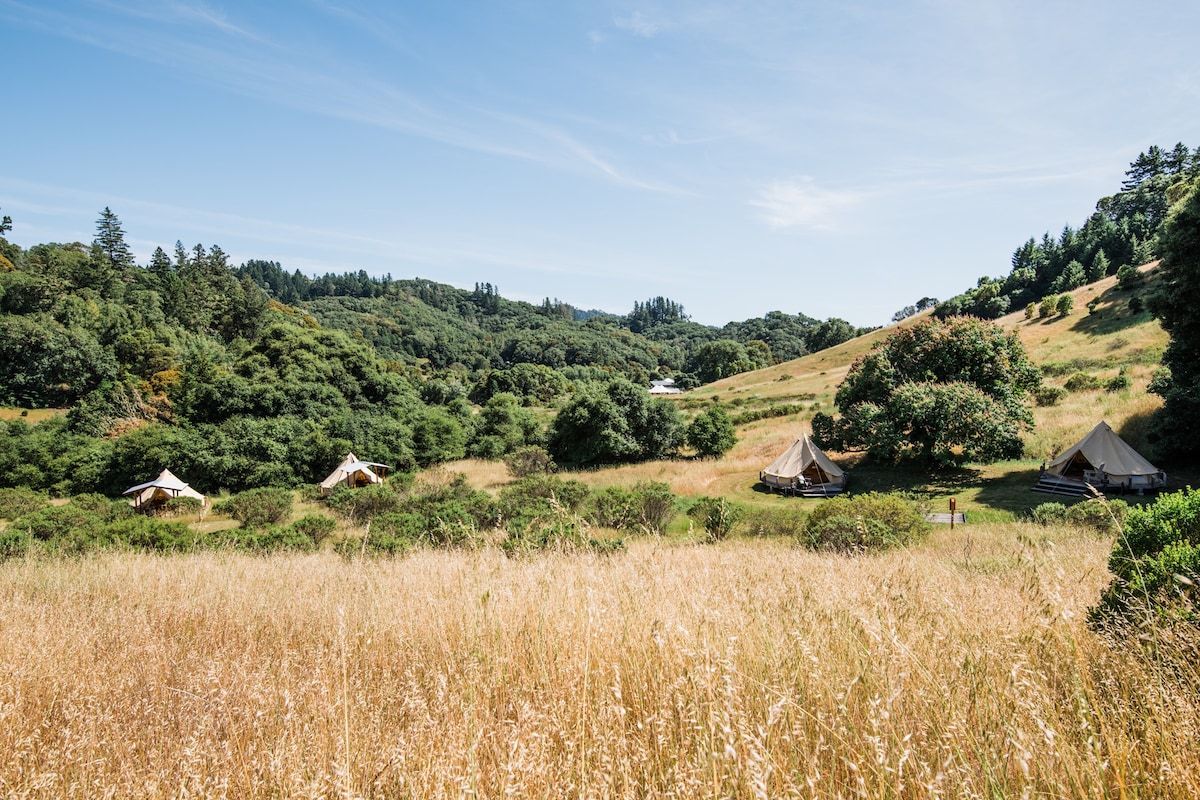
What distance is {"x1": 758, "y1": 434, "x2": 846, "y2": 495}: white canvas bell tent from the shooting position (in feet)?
67.6

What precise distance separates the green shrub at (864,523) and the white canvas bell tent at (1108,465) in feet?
26.0

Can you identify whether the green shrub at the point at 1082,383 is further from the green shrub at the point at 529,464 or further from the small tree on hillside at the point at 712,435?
the green shrub at the point at 529,464

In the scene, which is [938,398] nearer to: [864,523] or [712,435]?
[864,523]

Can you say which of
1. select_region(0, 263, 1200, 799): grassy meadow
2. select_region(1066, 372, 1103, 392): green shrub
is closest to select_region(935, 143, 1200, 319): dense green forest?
select_region(1066, 372, 1103, 392): green shrub

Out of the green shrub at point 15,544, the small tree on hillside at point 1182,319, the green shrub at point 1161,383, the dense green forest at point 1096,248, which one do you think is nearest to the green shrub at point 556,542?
the green shrub at point 15,544

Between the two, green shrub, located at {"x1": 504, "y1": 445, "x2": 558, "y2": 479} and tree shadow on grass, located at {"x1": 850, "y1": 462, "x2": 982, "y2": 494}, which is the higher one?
tree shadow on grass, located at {"x1": 850, "y1": 462, "x2": 982, "y2": 494}

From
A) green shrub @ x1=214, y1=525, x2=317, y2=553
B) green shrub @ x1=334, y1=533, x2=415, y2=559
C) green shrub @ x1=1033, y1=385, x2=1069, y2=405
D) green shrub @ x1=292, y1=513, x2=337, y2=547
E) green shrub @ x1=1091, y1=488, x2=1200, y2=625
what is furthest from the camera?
green shrub @ x1=1033, y1=385, x2=1069, y2=405

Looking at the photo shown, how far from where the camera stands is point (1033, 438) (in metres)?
21.1

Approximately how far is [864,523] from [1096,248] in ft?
275

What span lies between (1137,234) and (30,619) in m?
94.2

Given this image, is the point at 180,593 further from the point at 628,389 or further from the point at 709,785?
the point at 628,389

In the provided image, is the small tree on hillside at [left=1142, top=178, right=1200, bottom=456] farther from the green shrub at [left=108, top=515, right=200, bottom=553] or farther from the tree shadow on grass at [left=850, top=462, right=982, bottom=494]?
the green shrub at [left=108, top=515, right=200, bottom=553]

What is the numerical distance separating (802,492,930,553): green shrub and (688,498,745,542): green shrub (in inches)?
81.4

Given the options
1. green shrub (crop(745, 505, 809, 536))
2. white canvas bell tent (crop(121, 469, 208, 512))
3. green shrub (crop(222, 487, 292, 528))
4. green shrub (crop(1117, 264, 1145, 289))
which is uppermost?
green shrub (crop(1117, 264, 1145, 289))
